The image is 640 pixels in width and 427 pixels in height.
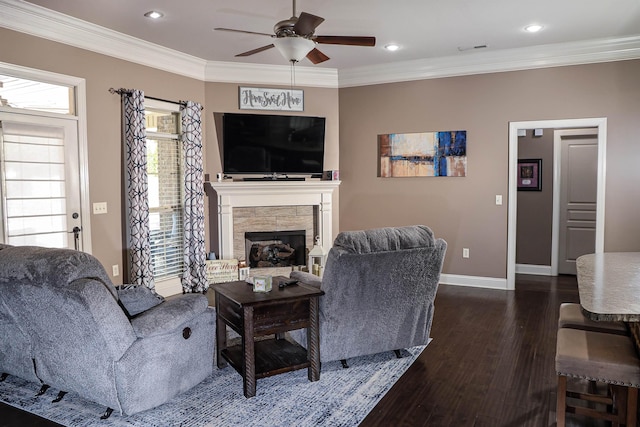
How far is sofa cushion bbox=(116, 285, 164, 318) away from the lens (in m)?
2.82

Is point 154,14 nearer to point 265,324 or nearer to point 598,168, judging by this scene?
point 265,324

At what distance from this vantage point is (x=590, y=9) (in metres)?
4.36

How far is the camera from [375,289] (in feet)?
10.7

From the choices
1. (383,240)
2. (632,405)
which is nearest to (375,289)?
(383,240)

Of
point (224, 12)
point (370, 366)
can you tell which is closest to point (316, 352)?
point (370, 366)

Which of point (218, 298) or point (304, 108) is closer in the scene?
point (218, 298)

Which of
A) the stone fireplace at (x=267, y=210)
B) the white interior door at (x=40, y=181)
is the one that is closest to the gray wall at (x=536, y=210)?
the stone fireplace at (x=267, y=210)

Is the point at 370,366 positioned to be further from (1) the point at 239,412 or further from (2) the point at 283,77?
(2) the point at 283,77

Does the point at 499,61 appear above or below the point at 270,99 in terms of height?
above

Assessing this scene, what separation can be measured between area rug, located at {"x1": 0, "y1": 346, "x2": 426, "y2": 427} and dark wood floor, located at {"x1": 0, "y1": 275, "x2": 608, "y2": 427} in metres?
0.12

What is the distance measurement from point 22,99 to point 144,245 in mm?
1886

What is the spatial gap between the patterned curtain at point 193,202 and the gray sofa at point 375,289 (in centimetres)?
Result: 277

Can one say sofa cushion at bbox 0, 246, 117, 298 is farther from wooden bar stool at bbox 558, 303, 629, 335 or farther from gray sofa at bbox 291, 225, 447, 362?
wooden bar stool at bbox 558, 303, 629, 335

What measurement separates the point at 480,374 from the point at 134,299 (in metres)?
2.48
